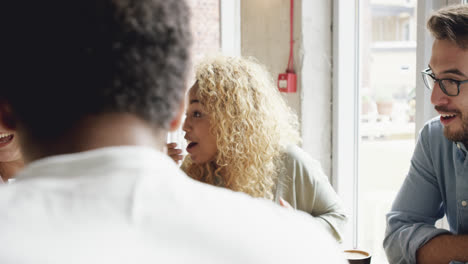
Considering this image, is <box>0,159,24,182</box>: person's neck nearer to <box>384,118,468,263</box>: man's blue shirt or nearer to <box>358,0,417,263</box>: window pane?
<box>384,118,468,263</box>: man's blue shirt

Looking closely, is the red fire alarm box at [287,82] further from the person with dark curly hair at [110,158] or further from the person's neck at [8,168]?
the person with dark curly hair at [110,158]

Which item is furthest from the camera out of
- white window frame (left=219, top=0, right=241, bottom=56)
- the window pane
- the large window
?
white window frame (left=219, top=0, right=241, bottom=56)

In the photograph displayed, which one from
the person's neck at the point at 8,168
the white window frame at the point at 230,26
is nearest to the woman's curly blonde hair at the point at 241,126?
the person's neck at the point at 8,168

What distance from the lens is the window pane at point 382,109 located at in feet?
6.95

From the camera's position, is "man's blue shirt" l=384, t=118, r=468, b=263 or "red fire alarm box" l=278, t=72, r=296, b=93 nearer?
"man's blue shirt" l=384, t=118, r=468, b=263

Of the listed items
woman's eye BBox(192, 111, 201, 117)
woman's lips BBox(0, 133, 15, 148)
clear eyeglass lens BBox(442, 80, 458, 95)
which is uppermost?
clear eyeglass lens BBox(442, 80, 458, 95)

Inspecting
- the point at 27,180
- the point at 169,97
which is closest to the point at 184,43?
the point at 169,97

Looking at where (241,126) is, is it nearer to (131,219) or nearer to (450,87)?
(450,87)

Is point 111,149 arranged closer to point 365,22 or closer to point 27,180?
point 27,180

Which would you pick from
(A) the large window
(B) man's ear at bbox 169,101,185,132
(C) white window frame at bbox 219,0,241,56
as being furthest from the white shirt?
(C) white window frame at bbox 219,0,241,56

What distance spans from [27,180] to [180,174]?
0.15m

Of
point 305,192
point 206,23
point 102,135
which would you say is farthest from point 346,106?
point 102,135

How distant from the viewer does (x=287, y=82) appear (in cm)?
243

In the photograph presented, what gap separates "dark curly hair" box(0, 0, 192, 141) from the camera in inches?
18.7
